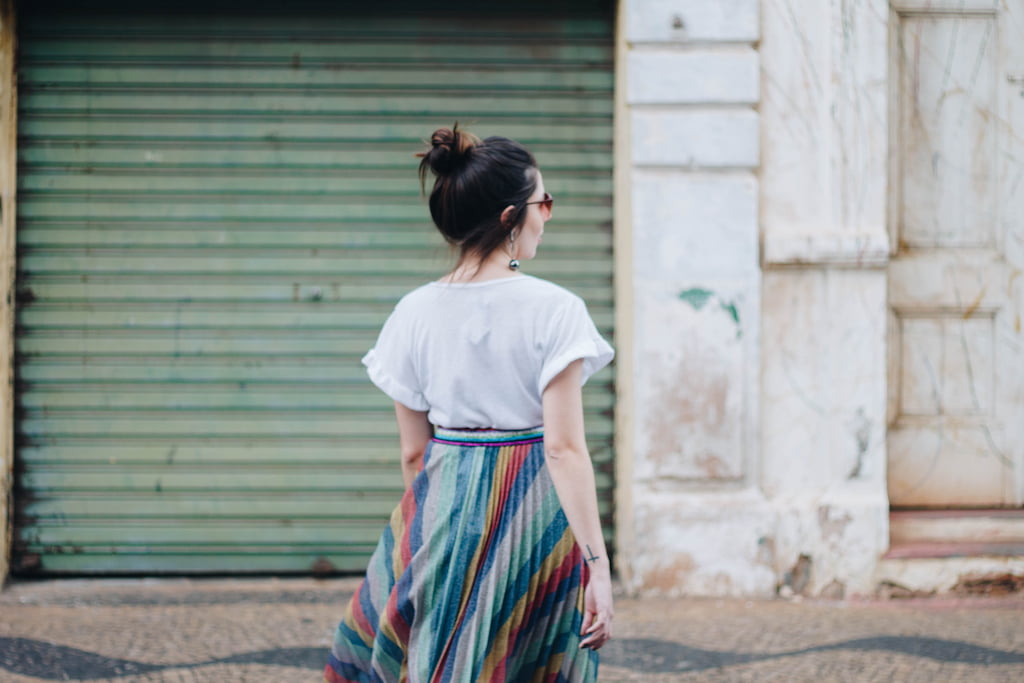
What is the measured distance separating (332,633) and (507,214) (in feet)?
8.77

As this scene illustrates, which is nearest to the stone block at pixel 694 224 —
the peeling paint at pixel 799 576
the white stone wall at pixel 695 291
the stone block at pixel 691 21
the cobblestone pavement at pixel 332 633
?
the white stone wall at pixel 695 291

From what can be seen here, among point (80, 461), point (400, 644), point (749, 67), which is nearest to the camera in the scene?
point (400, 644)

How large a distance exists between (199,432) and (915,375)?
3665 mm

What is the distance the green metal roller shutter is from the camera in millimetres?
4809

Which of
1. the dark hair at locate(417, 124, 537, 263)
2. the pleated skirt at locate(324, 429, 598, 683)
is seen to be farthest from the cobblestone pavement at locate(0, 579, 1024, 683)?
the dark hair at locate(417, 124, 537, 263)

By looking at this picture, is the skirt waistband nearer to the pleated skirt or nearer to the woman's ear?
the pleated skirt

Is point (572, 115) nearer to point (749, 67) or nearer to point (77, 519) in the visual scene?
point (749, 67)

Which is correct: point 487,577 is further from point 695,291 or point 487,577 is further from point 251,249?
point 251,249

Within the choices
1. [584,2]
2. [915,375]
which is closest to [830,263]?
[915,375]

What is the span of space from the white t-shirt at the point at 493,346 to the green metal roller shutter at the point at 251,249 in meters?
2.80

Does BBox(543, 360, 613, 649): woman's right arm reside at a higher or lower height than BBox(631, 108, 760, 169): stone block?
lower

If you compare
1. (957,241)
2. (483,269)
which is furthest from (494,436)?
(957,241)

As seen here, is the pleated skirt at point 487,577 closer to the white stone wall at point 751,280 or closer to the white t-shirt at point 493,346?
the white t-shirt at point 493,346

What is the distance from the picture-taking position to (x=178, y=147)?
15.9ft
